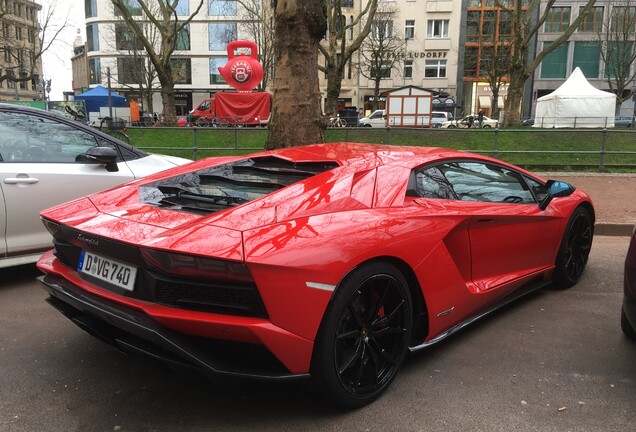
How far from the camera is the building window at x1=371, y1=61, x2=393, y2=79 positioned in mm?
49062

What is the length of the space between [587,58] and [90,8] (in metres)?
53.9

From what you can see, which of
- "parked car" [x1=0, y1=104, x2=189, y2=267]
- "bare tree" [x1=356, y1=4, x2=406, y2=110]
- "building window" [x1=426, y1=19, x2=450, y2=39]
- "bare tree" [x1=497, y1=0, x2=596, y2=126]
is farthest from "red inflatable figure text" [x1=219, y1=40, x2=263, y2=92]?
"building window" [x1=426, y1=19, x2=450, y2=39]

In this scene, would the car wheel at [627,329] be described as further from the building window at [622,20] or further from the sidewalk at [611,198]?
the building window at [622,20]

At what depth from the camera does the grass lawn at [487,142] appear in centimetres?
1230

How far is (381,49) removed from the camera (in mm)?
48406

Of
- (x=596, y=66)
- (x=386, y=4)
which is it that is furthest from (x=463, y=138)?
(x=596, y=66)

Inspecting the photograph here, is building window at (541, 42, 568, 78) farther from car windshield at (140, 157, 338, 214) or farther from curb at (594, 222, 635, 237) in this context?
car windshield at (140, 157, 338, 214)

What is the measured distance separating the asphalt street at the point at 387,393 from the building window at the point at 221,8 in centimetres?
5344

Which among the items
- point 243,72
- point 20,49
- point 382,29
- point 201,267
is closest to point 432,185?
point 201,267

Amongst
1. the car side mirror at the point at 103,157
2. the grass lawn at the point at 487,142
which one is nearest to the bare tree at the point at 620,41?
the grass lawn at the point at 487,142

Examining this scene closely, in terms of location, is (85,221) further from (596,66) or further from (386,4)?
(596,66)

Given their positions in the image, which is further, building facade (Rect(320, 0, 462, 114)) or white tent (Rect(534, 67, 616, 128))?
building facade (Rect(320, 0, 462, 114))

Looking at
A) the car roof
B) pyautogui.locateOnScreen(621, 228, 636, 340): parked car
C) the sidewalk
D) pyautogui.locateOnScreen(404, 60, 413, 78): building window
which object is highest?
pyautogui.locateOnScreen(404, 60, 413, 78): building window

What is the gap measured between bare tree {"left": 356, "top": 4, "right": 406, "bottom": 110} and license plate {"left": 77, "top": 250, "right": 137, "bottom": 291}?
47.5 meters
